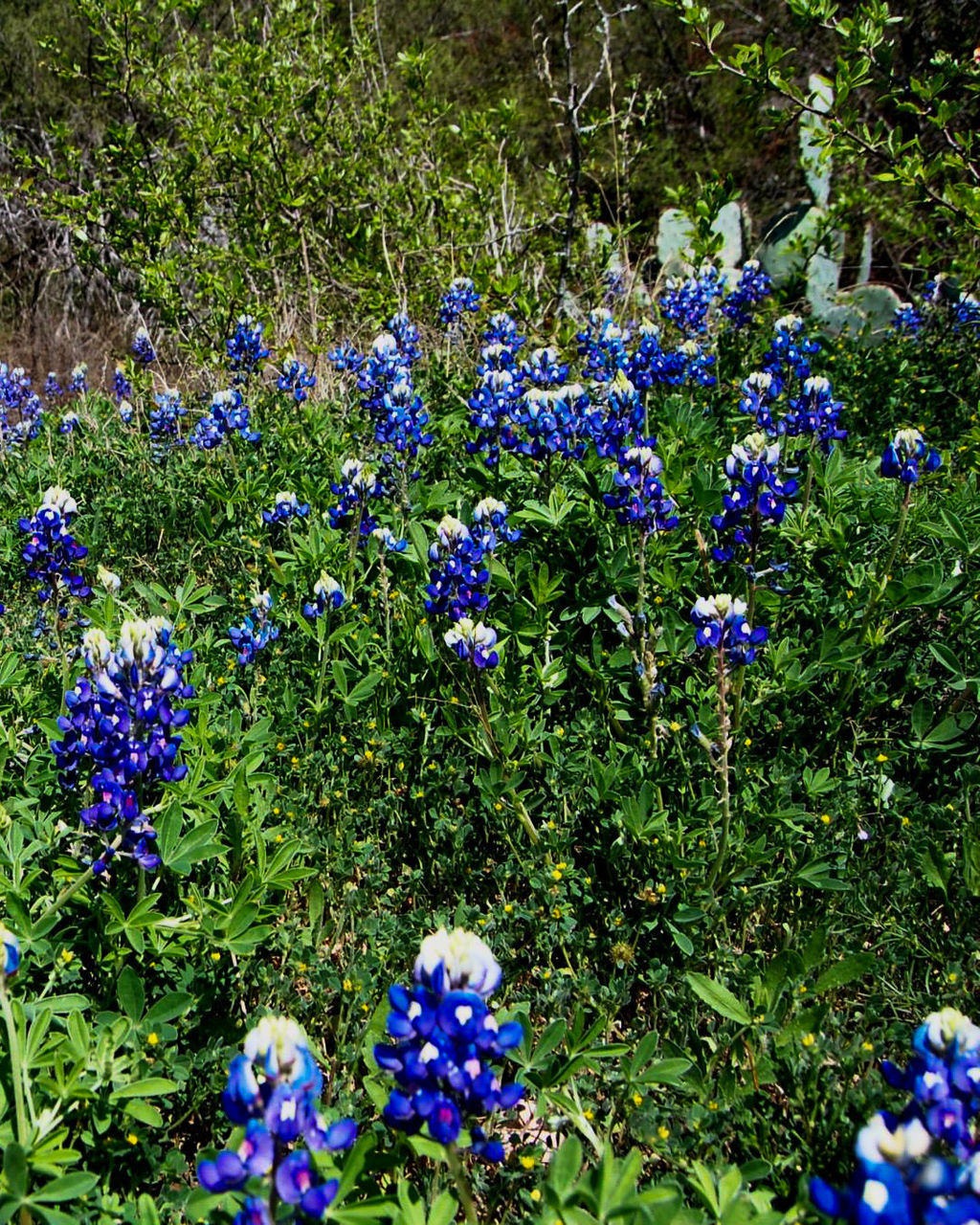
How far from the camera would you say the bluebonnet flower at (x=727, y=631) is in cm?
213

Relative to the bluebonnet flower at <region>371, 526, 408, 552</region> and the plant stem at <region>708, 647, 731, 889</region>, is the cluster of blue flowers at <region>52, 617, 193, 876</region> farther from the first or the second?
the bluebonnet flower at <region>371, 526, 408, 552</region>

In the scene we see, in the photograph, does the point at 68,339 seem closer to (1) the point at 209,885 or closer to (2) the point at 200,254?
(2) the point at 200,254

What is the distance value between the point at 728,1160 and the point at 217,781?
142 cm

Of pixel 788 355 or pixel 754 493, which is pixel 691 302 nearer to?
pixel 788 355

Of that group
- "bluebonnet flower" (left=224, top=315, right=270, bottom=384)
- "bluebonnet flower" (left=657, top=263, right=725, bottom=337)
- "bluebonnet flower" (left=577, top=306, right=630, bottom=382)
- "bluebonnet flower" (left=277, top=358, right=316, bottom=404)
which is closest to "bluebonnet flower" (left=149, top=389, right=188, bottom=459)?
"bluebonnet flower" (left=224, top=315, right=270, bottom=384)

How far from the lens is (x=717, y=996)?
1.93m

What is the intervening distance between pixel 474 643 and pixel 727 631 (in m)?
0.62

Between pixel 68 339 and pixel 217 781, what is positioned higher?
pixel 217 781

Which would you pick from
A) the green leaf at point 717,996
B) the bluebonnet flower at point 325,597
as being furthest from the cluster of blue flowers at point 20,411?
the green leaf at point 717,996

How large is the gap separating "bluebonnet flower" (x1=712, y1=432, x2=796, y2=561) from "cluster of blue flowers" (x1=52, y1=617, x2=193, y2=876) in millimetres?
1426

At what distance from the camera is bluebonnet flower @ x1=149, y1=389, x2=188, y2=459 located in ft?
16.0

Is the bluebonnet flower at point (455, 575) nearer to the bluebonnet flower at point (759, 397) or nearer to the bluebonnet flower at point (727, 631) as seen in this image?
the bluebonnet flower at point (727, 631)

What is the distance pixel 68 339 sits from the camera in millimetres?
10641

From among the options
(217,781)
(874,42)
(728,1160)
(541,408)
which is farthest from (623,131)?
(728,1160)
